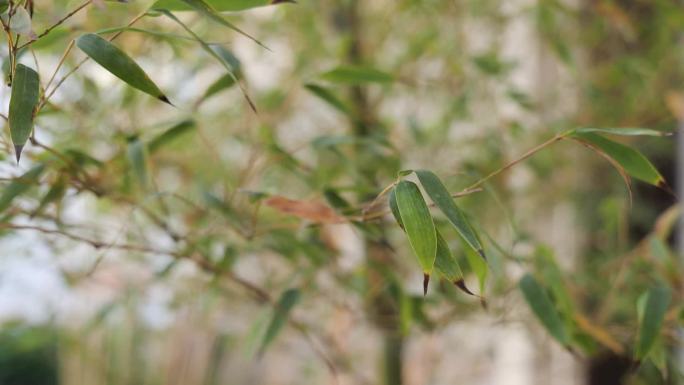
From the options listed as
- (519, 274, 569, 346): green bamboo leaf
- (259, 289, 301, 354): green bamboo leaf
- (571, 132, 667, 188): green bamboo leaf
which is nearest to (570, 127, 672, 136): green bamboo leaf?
(571, 132, 667, 188): green bamboo leaf

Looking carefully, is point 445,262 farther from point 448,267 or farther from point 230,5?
point 230,5

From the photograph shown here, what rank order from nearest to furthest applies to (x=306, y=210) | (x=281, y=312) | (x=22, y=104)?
(x=22, y=104), (x=306, y=210), (x=281, y=312)

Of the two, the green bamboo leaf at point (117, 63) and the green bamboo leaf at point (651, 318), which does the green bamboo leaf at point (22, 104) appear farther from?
the green bamboo leaf at point (651, 318)

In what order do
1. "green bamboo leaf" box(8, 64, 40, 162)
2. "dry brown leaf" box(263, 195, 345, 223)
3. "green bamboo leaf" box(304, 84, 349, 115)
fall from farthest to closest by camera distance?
"green bamboo leaf" box(304, 84, 349, 115) → "dry brown leaf" box(263, 195, 345, 223) → "green bamboo leaf" box(8, 64, 40, 162)

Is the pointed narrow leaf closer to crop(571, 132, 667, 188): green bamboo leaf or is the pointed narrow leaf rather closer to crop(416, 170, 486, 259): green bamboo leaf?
crop(416, 170, 486, 259): green bamboo leaf

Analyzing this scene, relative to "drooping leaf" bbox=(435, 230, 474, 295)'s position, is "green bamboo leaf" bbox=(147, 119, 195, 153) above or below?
above

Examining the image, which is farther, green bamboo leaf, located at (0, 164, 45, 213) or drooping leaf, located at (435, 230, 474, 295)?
green bamboo leaf, located at (0, 164, 45, 213)

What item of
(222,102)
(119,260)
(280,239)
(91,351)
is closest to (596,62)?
(222,102)

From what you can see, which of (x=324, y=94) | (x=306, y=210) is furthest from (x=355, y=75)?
(x=306, y=210)
